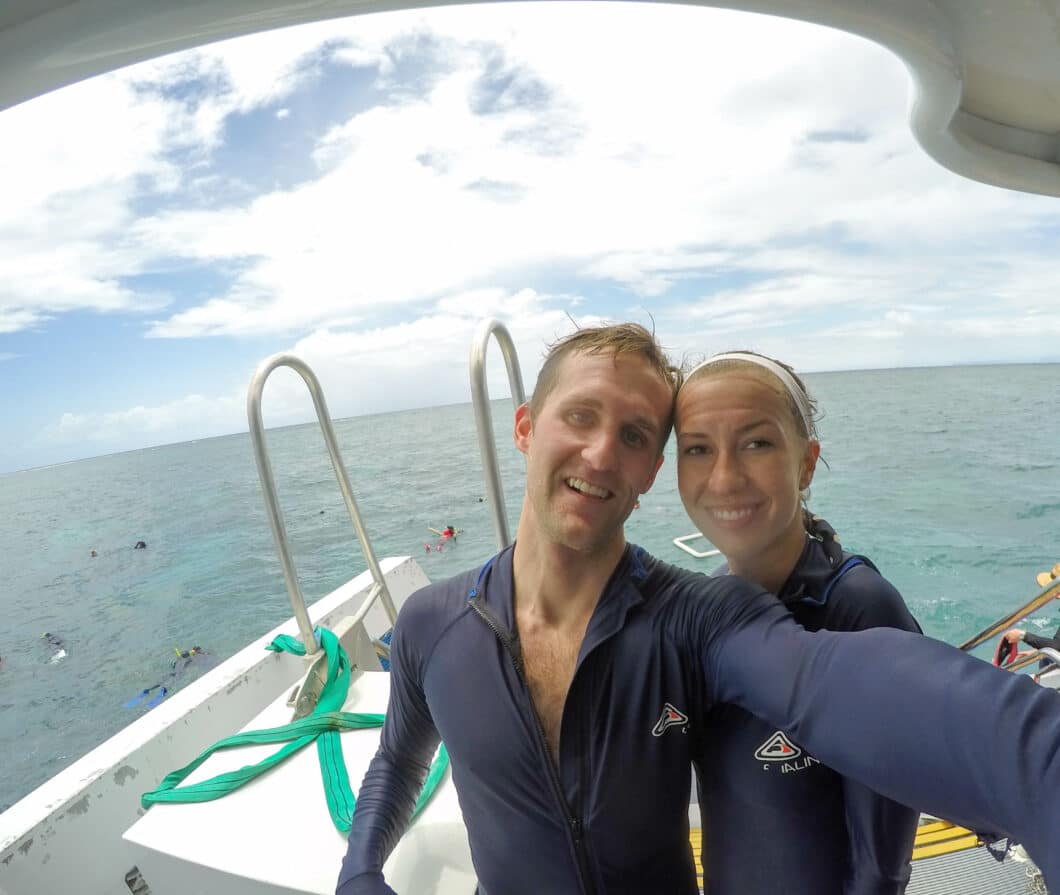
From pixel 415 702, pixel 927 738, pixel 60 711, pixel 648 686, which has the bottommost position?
pixel 60 711

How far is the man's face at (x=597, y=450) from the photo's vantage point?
1043 millimetres

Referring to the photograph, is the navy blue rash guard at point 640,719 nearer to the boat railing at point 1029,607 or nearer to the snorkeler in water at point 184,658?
the boat railing at point 1029,607

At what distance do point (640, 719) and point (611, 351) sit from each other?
0.67m

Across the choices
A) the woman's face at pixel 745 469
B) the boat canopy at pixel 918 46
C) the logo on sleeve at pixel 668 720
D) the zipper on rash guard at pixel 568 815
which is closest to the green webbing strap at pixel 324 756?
the zipper on rash guard at pixel 568 815

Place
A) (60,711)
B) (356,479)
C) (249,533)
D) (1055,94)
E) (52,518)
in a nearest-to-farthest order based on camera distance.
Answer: (1055,94) < (60,711) < (249,533) < (356,479) < (52,518)

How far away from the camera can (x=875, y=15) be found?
0.60m

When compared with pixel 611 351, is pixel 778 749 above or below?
below

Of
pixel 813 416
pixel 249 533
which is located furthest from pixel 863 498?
pixel 249 533

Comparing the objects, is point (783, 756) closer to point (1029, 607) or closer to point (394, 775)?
→ point (394, 775)

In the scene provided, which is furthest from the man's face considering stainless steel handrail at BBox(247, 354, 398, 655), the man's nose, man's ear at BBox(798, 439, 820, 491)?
stainless steel handrail at BBox(247, 354, 398, 655)

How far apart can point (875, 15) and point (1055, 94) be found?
23.8 inches

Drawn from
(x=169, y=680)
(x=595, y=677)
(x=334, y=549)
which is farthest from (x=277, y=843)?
(x=334, y=549)

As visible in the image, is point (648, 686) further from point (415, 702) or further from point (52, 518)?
point (52, 518)

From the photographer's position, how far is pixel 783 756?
2.94 ft
